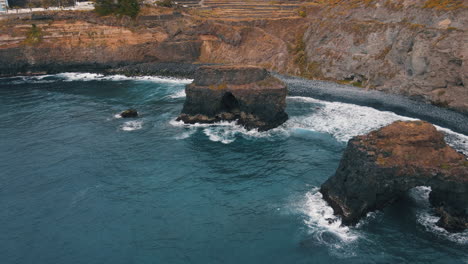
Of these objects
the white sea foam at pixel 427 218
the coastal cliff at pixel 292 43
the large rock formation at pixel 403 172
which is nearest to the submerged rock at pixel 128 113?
the coastal cliff at pixel 292 43

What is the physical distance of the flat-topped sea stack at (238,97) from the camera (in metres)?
51.4

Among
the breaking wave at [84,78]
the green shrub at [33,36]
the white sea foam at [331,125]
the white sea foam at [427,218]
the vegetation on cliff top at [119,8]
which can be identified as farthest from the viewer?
the vegetation on cliff top at [119,8]

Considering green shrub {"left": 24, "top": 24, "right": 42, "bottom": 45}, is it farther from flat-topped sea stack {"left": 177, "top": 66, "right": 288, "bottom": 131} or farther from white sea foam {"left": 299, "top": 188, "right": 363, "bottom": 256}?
white sea foam {"left": 299, "top": 188, "right": 363, "bottom": 256}

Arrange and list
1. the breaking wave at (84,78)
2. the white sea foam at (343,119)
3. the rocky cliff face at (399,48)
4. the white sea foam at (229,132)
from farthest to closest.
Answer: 1. the breaking wave at (84,78)
2. the rocky cliff face at (399,48)
3. the white sea foam at (343,119)
4. the white sea foam at (229,132)

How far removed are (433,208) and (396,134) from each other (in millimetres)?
7876

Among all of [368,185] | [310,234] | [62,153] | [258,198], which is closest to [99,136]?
[62,153]

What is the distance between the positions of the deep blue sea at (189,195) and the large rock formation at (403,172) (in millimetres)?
1465

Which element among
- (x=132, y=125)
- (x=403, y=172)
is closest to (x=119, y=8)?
(x=132, y=125)

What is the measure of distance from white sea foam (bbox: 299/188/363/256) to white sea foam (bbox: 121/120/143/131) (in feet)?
102

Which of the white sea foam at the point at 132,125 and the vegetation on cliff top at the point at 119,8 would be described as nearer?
the white sea foam at the point at 132,125

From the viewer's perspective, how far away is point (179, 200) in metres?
34.4

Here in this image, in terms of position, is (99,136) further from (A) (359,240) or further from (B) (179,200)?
(A) (359,240)

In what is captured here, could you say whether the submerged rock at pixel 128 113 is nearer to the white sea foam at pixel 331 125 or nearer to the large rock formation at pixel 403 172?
the white sea foam at pixel 331 125

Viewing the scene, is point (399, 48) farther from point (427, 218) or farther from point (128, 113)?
point (128, 113)
